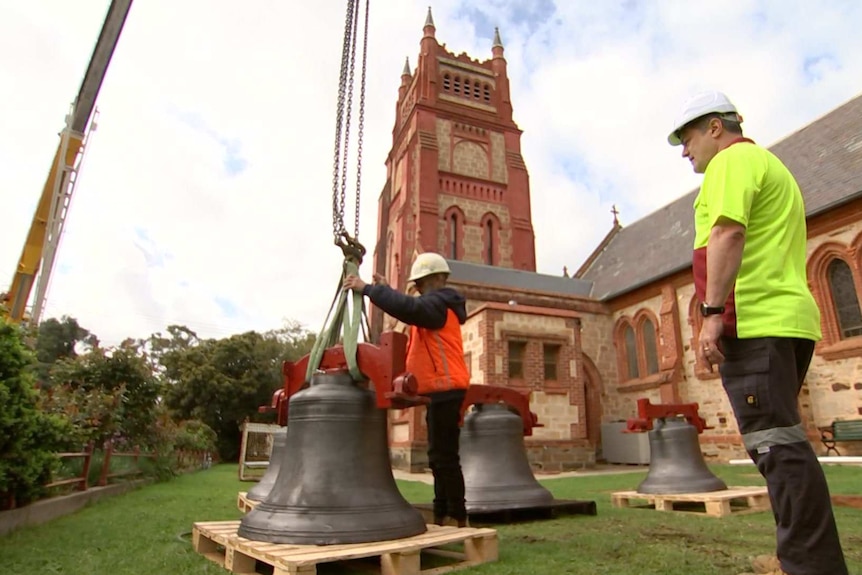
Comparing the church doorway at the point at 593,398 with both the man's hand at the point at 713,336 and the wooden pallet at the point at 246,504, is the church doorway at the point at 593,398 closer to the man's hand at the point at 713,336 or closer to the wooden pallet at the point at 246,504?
the wooden pallet at the point at 246,504

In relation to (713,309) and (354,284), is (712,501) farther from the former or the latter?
(354,284)

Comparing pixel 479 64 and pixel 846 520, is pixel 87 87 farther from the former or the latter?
pixel 479 64

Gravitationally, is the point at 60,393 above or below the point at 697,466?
above

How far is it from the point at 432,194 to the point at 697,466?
812 inches

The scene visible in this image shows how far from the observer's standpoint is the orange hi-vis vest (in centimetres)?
350

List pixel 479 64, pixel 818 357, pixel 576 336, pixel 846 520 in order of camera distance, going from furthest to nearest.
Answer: pixel 479 64 → pixel 576 336 → pixel 818 357 → pixel 846 520

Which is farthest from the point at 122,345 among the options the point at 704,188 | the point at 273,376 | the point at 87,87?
the point at 273,376

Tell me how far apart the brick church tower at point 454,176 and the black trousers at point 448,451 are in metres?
20.1

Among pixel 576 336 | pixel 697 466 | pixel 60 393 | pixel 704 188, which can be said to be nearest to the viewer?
pixel 704 188

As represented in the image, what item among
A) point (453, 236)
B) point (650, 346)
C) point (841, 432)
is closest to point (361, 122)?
point (841, 432)

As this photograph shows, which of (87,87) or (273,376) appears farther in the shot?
(273,376)

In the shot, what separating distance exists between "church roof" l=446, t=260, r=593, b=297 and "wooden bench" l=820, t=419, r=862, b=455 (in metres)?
9.66

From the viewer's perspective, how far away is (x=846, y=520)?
4.38 m

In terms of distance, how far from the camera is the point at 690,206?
69.0 feet
